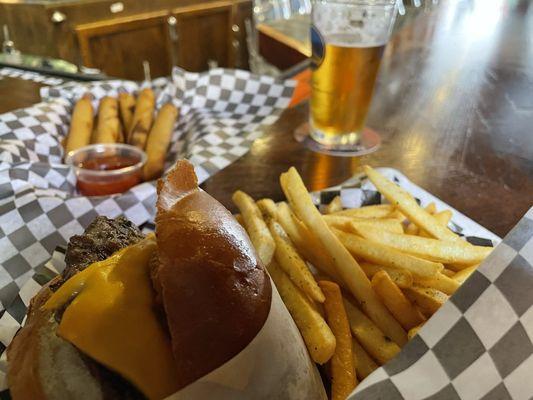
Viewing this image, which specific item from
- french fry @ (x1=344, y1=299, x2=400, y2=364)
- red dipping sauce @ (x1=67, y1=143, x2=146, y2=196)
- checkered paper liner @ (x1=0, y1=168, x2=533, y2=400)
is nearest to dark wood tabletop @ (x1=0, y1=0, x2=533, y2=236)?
red dipping sauce @ (x1=67, y1=143, x2=146, y2=196)

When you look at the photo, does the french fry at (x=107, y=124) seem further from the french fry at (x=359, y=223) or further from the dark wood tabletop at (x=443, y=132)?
the french fry at (x=359, y=223)

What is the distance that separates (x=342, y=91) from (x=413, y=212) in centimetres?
91

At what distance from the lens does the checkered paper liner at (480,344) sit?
797 mm

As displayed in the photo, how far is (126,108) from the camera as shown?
2.76 m

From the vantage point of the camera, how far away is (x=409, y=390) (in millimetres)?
805

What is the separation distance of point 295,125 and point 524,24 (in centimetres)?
348

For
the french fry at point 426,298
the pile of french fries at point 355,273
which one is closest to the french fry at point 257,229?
the pile of french fries at point 355,273

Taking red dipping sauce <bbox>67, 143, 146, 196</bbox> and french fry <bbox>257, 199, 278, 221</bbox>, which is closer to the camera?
french fry <bbox>257, 199, 278, 221</bbox>

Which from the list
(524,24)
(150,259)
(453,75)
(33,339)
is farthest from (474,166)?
(524,24)

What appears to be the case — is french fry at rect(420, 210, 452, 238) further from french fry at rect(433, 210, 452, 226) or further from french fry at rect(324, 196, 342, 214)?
french fry at rect(324, 196, 342, 214)

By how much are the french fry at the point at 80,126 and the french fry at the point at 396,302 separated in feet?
5.92

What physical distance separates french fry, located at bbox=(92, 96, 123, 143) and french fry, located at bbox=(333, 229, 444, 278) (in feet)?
5.37

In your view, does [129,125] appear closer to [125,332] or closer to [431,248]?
[431,248]

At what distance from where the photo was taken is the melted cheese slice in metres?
0.75
